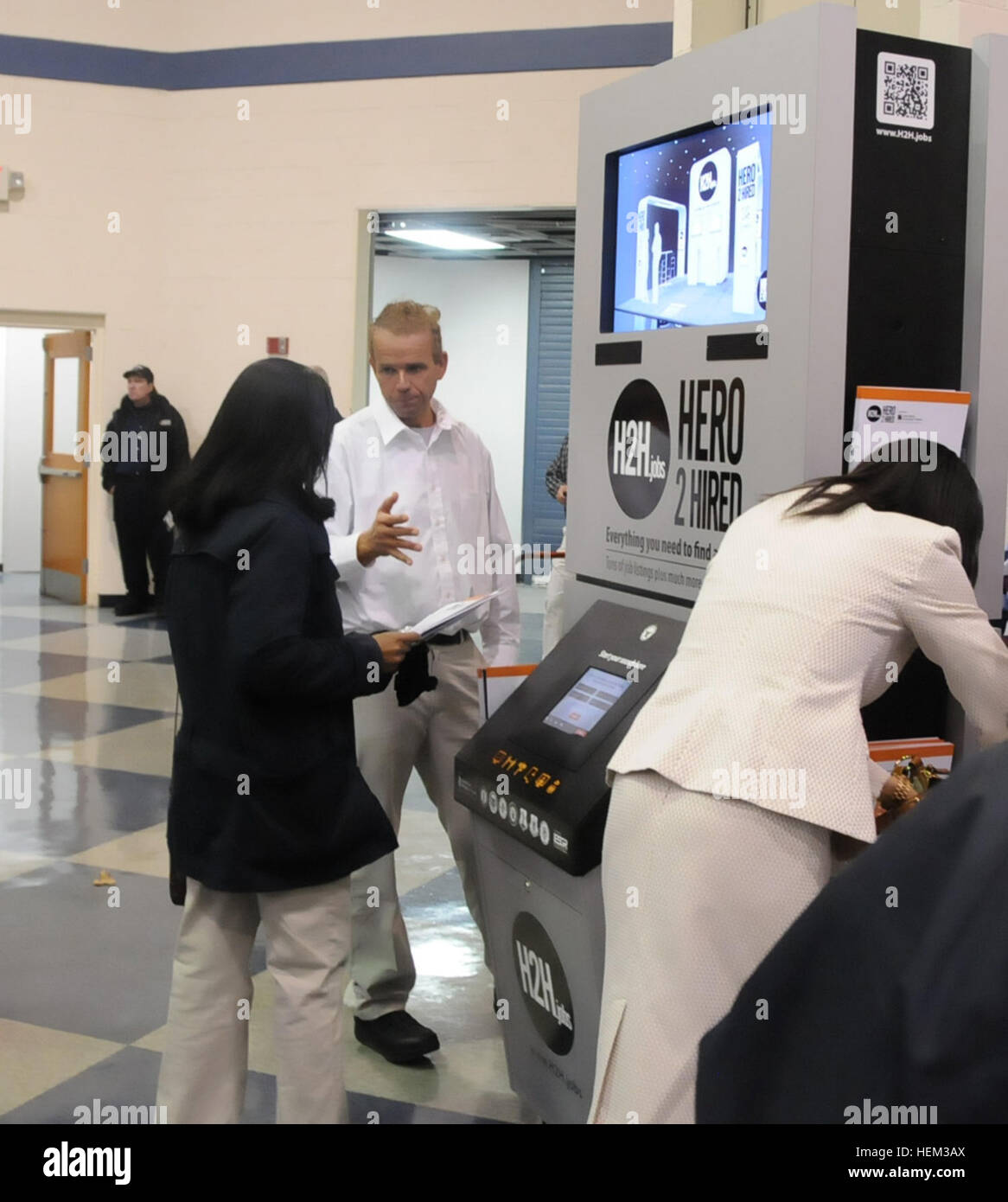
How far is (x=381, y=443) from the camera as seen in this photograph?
3156 mm

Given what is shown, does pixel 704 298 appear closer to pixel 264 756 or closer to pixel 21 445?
pixel 264 756

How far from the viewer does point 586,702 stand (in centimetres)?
238

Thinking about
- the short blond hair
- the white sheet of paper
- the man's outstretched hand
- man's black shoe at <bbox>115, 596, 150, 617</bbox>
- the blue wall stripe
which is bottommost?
man's black shoe at <bbox>115, 596, 150, 617</bbox>

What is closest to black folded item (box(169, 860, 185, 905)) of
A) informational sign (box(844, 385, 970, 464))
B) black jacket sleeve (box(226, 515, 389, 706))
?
black jacket sleeve (box(226, 515, 389, 706))

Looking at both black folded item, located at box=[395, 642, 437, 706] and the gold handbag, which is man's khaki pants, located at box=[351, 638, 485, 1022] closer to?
black folded item, located at box=[395, 642, 437, 706]

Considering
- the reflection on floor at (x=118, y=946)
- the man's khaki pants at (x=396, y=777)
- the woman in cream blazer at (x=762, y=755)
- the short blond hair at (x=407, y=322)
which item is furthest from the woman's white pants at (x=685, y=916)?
the short blond hair at (x=407, y=322)

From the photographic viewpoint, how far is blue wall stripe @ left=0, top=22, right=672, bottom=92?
28.5ft

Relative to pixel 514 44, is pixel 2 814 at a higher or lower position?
lower

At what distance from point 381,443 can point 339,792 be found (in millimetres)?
1092

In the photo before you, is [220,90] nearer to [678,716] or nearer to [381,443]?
[381,443]

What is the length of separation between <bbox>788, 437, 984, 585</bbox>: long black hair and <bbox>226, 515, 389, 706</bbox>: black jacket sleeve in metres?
0.79

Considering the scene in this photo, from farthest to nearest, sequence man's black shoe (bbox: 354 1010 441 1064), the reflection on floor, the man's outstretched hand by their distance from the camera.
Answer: man's black shoe (bbox: 354 1010 441 1064) < the reflection on floor < the man's outstretched hand
